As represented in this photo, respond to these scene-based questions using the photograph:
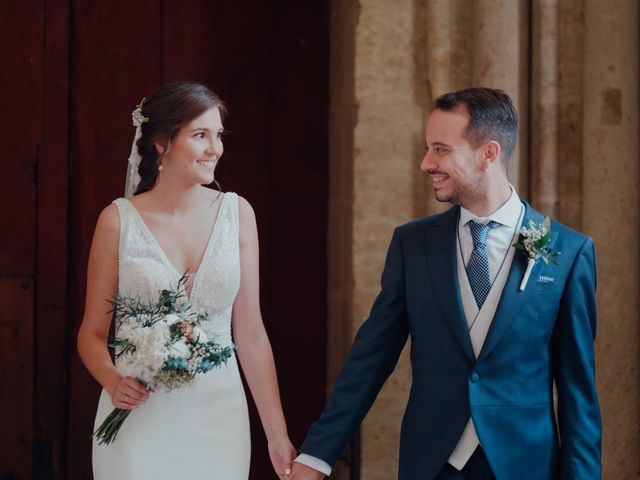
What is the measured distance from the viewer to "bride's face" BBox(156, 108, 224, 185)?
3264 mm

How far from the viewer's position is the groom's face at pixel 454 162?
9.88ft

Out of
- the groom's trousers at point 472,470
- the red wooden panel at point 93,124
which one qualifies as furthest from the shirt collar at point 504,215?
the red wooden panel at point 93,124

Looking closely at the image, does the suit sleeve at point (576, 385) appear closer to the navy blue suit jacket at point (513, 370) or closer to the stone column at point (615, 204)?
the navy blue suit jacket at point (513, 370)

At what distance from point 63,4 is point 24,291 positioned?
1193 millimetres

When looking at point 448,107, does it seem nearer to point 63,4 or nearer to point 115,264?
point 115,264

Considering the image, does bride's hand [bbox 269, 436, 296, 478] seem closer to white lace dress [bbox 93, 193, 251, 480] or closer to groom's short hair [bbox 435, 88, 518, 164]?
white lace dress [bbox 93, 193, 251, 480]

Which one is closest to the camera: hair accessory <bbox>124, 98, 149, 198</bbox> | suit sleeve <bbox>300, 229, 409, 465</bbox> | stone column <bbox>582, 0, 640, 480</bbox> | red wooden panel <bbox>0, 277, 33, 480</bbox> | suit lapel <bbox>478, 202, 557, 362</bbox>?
suit lapel <bbox>478, 202, 557, 362</bbox>

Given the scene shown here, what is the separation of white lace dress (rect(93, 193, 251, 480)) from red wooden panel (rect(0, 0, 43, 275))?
3.72 ft

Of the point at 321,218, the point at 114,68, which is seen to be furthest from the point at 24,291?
the point at 321,218

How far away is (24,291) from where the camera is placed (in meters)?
4.28

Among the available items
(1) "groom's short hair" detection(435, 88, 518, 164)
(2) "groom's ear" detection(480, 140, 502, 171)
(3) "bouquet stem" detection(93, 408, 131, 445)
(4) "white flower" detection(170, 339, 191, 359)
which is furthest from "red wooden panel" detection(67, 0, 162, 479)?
(2) "groom's ear" detection(480, 140, 502, 171)

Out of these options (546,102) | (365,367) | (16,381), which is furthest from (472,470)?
(16,381)

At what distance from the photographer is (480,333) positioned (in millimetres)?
2934

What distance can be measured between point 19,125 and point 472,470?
2447 millimetres
